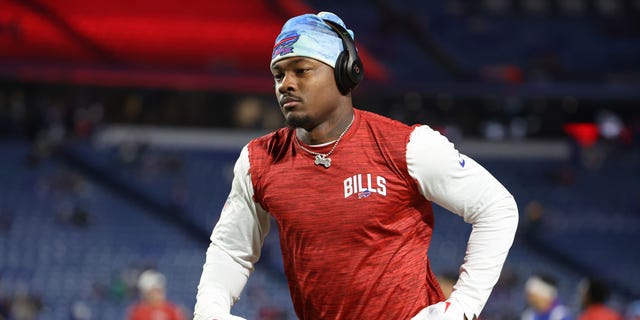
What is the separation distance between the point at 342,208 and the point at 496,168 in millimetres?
20401

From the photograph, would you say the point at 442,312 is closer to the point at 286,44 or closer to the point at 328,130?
the point at 328,130

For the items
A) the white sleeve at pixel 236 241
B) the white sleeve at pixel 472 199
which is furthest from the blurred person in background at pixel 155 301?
the white sleeve at pixel 472 199

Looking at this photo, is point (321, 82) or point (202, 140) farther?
point (202, 140)

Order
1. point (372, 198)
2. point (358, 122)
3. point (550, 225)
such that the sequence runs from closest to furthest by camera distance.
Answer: point (372, 198) < point (358, 122) < point (550, 225)

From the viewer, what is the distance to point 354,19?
22.9m

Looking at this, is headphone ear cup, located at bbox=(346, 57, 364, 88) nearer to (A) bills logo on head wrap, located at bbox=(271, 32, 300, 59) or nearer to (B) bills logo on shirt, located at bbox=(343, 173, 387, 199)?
(A) bills logo on head wrap, located at bbox=(271, 32, 300, 59)

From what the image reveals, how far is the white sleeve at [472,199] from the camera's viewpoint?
2.58 m

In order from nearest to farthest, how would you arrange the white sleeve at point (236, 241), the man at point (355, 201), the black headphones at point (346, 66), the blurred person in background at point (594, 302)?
1. the man at point (355, 201)
2. the black headphones at point (346, 66)
3. the white sleeve at point (236, 241)
4. the blurred person in background at point (594, 302)

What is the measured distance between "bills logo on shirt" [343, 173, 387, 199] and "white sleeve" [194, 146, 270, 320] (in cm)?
34

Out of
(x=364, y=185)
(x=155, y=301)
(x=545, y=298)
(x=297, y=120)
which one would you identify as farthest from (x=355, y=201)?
(x=155, y=301)

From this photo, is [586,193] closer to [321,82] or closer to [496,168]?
[496,168]

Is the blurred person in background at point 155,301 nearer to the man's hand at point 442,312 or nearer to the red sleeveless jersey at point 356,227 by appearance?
the red sleeveless jersey at point 356,227

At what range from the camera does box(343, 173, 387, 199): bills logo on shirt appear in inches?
102

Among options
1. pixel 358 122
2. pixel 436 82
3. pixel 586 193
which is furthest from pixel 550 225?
pixel 358 122
